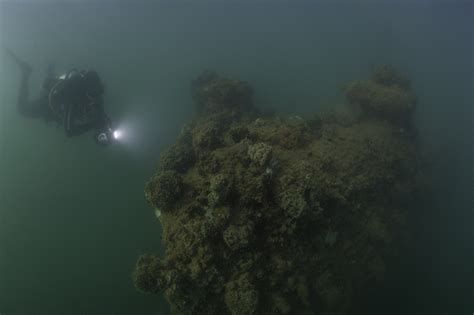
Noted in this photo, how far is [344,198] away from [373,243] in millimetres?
2021

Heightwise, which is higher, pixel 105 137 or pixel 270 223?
pixel 105 137

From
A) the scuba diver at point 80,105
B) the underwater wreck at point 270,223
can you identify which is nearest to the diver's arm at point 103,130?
the scuba diver at point 80,105

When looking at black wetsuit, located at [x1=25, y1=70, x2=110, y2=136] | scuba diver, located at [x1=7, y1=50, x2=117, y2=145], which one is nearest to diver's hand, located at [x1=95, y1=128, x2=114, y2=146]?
scuba diver, located at [x1=7, y1=50, x2=117, y2=145]

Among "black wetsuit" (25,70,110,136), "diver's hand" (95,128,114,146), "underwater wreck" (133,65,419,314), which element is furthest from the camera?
"black wetsuit" (25,70,110,136)

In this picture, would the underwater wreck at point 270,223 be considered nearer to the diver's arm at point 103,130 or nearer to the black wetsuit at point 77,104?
the diver's arm at point 103,130

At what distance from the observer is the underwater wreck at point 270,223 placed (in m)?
4.49

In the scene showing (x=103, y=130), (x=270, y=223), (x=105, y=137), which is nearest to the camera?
(x=270, y=223)

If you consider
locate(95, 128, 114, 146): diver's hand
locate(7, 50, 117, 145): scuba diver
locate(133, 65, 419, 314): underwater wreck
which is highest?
locate(7, 50, 117, 145): scuba diver

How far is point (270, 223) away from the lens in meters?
4.77

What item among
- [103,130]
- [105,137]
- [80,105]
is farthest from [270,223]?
[80,105]

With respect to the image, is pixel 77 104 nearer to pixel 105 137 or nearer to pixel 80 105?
pixel 80 105

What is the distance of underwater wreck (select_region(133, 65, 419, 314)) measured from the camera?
4.49 m

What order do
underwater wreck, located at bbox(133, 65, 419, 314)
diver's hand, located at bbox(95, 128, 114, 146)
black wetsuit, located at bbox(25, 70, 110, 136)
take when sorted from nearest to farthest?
underwater wreck, located at bbox(133, 65, 419, 314) < diver's hand, located at bbox(95, 128, 114, 146) < black wetsuit, located at bbox(25, 70, 110, 136)

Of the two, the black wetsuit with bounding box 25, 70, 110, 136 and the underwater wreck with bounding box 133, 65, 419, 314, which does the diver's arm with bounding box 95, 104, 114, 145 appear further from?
the underwater wreck with bounding box 133, 65, 419, 314
